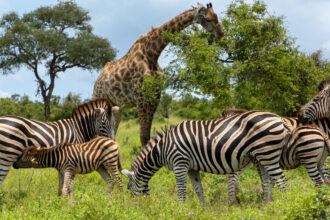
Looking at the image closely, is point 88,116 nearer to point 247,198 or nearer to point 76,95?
point 247,198

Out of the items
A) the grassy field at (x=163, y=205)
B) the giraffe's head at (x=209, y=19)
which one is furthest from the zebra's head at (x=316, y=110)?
the giraffe's head at (x=209, y=19)

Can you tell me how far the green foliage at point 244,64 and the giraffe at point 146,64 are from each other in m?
0.43

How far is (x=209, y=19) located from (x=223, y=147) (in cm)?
637

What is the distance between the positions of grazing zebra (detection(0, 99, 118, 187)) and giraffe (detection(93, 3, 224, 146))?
2.99 m

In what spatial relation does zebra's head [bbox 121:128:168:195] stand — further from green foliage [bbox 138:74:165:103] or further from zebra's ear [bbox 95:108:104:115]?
green foliage [bbox 138:74:165:103]

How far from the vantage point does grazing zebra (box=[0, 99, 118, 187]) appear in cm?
650

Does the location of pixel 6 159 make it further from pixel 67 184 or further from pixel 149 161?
pixel 149 161

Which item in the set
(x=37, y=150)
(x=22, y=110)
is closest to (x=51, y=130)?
(x=37, y=150)

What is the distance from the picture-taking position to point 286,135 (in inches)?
243

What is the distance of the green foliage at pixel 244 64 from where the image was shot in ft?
33.7

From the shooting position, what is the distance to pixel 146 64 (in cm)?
1145

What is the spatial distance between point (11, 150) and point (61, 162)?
0.93 metres

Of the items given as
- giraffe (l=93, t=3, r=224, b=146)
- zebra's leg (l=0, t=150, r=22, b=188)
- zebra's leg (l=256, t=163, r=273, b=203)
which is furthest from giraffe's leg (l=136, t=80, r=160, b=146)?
zebra's leg (l=256, t=163, r=273, b=203)

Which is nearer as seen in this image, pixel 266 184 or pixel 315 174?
pixel 315 174
